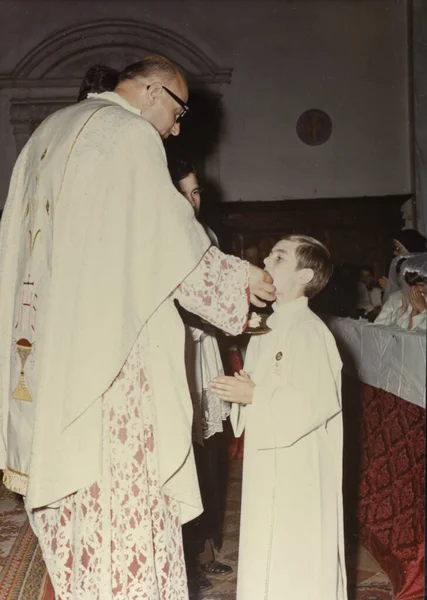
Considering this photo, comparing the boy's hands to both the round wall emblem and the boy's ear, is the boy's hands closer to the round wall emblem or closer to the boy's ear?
the boy's ear

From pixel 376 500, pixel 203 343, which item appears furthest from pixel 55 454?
pixel 376 500

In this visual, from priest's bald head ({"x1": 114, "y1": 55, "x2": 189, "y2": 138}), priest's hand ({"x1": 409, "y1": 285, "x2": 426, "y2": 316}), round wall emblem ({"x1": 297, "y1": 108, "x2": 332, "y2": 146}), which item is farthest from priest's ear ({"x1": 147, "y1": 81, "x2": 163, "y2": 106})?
round wall emblem ({"x1": 297, "y1": 108, "x2": 332, "y2": 146})

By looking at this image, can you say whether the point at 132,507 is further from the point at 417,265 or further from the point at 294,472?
the point at 417,265

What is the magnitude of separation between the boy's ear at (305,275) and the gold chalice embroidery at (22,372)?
91 cm

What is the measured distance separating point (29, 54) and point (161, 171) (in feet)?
25.1

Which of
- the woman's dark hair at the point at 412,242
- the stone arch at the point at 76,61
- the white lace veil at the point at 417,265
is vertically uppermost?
the stone arch at the point at 76,61

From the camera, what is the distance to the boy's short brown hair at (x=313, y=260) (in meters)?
2.36

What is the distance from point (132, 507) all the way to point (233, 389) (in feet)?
1.59

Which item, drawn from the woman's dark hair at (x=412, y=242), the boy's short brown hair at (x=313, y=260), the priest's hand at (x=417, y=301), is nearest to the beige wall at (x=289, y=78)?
the woman's dark hair at (x=412, y=242)

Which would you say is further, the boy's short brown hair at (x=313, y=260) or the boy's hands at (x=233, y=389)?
the boy's short brown hair at (x=313, y=260)

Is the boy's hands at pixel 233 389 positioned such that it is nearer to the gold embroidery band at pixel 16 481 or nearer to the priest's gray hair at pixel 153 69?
the gold embroidery band at pixel 16 481

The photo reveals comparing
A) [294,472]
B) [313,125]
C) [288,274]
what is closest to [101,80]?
[288,274]

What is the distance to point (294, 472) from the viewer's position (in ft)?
7.28

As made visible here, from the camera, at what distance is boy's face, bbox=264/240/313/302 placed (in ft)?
7.74
